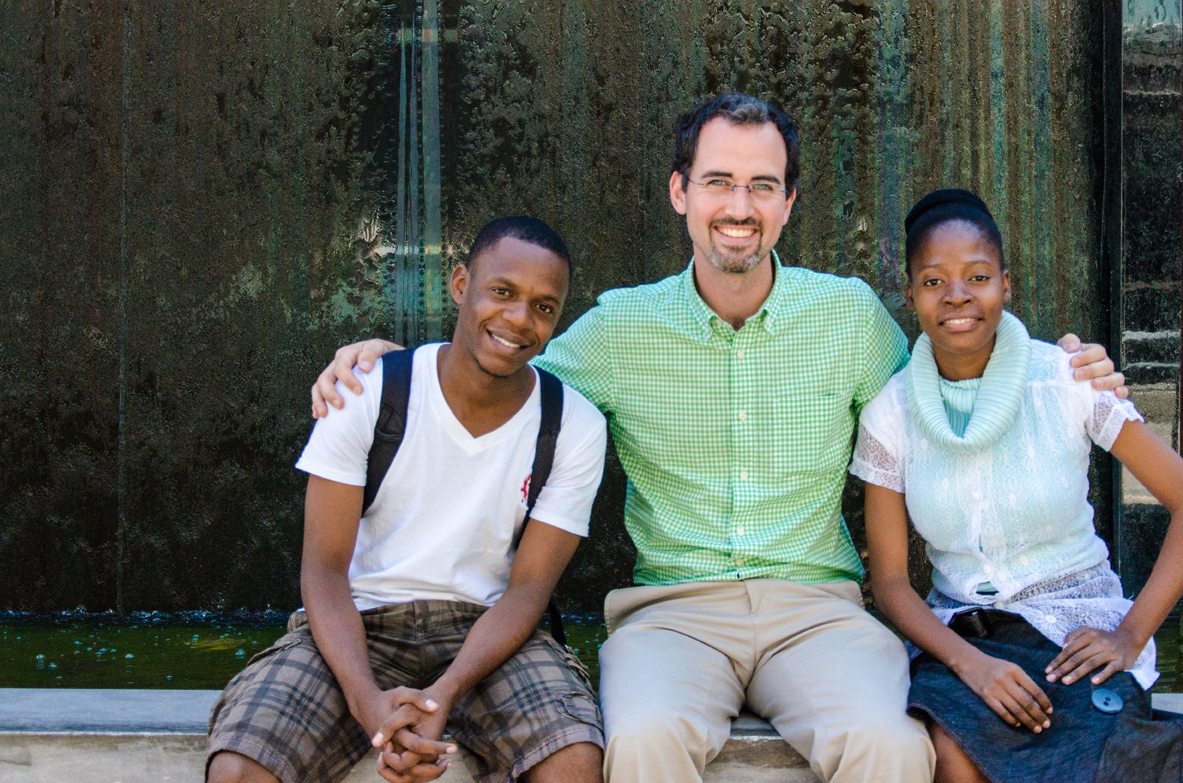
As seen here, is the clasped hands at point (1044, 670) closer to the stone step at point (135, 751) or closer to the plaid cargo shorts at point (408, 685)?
the stone step at point (135, 751)

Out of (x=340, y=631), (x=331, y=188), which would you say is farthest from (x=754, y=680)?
(x=331, y=188)

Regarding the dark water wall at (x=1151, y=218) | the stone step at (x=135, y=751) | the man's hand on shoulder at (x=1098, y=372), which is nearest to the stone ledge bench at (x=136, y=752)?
the stone step at (x=135, y=751)

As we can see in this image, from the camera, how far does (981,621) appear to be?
256 cm

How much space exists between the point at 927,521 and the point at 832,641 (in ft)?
1.17

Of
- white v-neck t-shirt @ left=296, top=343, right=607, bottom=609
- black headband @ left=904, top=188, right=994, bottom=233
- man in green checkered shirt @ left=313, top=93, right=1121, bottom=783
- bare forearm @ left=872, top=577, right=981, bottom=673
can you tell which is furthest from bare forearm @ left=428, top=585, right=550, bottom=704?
black headband @ left=904, top=188, right=994, bottom=233

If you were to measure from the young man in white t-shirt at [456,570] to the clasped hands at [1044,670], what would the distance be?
803mm

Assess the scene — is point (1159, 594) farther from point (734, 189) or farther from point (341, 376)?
point (341, 376)

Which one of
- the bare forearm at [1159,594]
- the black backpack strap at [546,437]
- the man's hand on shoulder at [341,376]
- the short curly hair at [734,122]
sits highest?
the short curly hair at [734,122]

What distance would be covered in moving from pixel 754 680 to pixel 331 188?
271cm

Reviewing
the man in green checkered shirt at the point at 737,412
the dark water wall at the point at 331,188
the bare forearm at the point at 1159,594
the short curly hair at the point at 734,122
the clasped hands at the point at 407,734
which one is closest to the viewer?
the clasped hands at the point at 407,734

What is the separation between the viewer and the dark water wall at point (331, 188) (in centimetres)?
438

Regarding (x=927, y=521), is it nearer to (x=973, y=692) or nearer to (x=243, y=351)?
(x=973, y=692)

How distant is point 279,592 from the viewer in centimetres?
446

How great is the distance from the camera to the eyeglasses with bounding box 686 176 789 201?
2.87m
